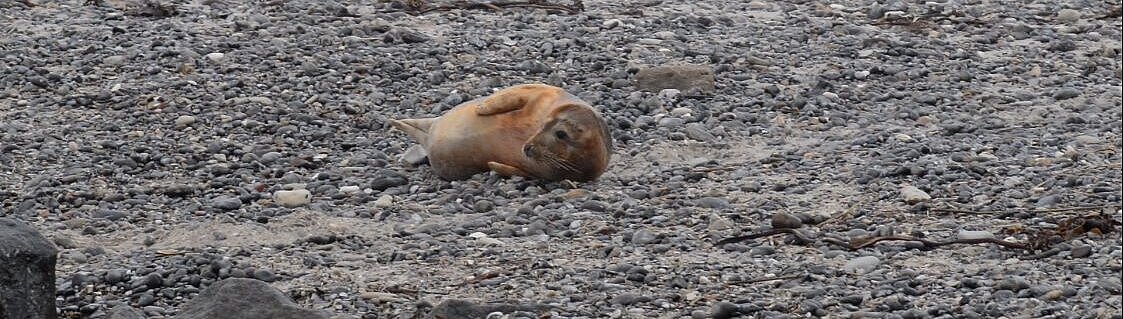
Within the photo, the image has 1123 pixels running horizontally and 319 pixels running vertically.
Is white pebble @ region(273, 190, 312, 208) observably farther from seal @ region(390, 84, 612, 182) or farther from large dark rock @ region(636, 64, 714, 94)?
large dark rock @ region(636, 64, 714, 94)

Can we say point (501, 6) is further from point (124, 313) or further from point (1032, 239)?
point (124, 313)

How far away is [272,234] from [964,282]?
2.67 meters

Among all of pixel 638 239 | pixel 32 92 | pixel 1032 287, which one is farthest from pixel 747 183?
pixel 32 92

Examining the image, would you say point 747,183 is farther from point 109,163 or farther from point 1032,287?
point 109,163

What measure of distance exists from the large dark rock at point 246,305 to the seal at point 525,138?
1.89 meters

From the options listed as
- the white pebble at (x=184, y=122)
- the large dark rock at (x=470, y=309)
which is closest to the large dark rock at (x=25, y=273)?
the large dark rock at (x=470, y=309)

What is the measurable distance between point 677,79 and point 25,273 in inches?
171

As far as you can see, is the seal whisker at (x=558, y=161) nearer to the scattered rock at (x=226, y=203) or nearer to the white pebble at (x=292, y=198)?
the white pebble at (x=292, y=198)

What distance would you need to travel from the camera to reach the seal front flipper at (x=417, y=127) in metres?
7.27

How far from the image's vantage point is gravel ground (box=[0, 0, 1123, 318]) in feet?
17.9

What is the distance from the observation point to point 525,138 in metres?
6.82

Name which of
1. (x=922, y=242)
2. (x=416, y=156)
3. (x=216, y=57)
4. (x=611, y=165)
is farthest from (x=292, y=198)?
(x=922, y=242)

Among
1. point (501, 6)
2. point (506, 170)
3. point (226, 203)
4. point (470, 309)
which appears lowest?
point (501, 6)

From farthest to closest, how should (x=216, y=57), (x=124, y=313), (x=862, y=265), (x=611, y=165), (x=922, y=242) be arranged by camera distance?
(x=216, y=57), (x=611, y=165), (x=922, y=242), (x=862, y=265), (x=124, y=313)
